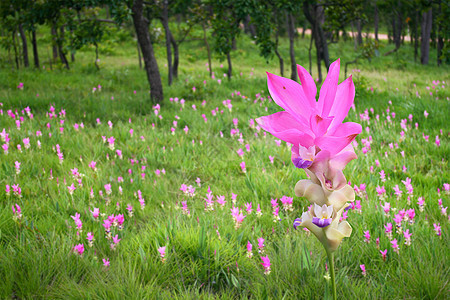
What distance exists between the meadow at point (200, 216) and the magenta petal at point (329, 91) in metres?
1.06

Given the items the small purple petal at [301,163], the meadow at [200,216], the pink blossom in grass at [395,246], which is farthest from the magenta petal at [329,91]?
the pink blossom in grass at [395,246]

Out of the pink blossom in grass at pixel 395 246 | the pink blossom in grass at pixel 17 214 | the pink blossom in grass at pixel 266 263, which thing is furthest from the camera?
the pink blossom in grass at pixel 17 214

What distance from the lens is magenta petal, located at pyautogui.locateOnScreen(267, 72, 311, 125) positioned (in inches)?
38.1

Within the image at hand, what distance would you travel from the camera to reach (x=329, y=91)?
3.24 ft

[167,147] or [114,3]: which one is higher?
[114,3]

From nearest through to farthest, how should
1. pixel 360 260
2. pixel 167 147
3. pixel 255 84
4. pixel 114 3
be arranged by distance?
pixel 360 260, pixel 167 147, pixel 114 3, pixel 255 84

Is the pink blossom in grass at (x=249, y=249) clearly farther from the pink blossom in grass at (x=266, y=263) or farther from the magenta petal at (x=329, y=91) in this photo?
the magenta petal at (x=329, y=91)

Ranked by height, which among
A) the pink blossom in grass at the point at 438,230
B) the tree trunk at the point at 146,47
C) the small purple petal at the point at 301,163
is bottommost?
the pink blossom in grass at the point at 438,230

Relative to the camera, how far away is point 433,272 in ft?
6.27

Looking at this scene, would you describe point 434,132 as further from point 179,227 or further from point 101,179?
point 101,179

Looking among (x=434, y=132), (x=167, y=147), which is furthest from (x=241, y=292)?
(x=434, y=132)

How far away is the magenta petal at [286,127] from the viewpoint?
100 centimetres

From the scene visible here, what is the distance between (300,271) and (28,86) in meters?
9.20

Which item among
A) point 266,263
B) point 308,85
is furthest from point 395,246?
point 308,85
